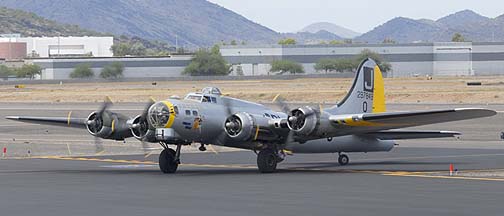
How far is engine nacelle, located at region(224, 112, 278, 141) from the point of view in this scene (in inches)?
1441

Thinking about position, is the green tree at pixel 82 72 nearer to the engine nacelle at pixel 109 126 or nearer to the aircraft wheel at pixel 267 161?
the engine nacelle at pixel 109 126

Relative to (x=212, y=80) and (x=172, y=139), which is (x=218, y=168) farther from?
(x=212, y=80)

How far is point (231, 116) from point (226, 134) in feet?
2.16

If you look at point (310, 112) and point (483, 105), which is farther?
point (483, 105)

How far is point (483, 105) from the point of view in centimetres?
8525

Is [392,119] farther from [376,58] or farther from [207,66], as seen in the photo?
[207,66]

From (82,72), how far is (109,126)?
6206 inches

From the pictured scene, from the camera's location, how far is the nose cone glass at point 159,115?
35.9m

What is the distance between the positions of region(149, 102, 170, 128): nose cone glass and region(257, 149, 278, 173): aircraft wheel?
3577mm

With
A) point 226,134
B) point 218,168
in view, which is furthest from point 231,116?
point 218,168

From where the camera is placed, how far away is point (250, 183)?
1281 inches

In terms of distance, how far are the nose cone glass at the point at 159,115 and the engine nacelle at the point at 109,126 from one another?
2645 mm

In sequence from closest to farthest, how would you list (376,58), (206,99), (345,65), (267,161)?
1. (267,161)
2. (206,99)
3. (376,58)
4. (345,65)

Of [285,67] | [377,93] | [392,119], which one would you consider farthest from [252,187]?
[285,67]
